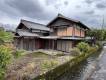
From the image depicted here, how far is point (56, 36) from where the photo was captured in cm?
3102

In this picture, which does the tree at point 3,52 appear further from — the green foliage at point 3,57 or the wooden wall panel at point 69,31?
the wooden wall panel at point 69,31

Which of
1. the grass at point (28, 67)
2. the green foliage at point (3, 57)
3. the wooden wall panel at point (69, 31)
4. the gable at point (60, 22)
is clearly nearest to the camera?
the green foliage at point (3, 57)

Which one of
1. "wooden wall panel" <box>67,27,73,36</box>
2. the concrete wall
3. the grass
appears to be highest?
"wooden wall panel" <box>67,27,73,36</box>

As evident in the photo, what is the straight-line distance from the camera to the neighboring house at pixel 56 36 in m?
28.9

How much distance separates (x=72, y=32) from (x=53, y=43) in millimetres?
4843

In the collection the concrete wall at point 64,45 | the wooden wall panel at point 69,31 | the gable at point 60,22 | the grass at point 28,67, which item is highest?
the gable at point 60,22

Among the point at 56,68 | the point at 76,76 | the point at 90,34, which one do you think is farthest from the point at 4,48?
the point at 90,34

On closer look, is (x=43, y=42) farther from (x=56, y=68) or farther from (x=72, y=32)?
(x=56, y=68)

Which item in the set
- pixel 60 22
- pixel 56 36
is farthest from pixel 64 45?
pixel 60 22

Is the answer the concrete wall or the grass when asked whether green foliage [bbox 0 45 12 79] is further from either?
the concrete wall

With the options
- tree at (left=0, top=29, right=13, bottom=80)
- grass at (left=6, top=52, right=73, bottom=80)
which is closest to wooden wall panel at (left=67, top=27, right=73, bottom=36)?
grass at (left=6, top=52, right=73, bottom=80)

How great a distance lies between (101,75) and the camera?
45.2ft

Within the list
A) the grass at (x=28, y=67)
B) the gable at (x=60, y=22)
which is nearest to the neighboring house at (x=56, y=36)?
the gable at (x=60, y=22)

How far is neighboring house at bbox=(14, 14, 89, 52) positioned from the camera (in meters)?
28.9
